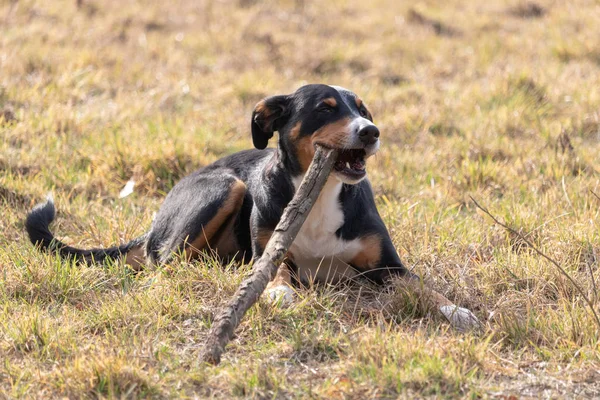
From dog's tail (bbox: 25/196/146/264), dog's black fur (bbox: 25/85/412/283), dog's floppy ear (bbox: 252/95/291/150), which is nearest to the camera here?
dog's black fur (bbox: 25/85/412/283)

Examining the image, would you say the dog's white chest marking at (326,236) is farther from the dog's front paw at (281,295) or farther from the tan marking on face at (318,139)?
the dog's front paw at (281,295)

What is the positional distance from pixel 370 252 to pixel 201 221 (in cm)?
92

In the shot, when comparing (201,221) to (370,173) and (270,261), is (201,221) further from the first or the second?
(370,173)

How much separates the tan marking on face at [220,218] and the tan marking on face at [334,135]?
69cm

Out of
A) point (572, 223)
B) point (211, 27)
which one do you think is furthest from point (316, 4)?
point (572, 223)

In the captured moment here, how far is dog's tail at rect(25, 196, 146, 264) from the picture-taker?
14.4 feet

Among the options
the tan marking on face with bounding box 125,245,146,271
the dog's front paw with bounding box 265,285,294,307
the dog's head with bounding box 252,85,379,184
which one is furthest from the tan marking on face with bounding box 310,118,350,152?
the tan marking on face with bounding box 125,245,146,271

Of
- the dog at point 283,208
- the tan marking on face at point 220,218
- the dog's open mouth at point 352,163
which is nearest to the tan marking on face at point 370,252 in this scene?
the dog at point 283,208

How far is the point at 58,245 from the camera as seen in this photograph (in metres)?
4.40

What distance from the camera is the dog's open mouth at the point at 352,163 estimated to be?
12.6 feet

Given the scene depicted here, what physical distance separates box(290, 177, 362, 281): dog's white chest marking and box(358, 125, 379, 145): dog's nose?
0.36 metres

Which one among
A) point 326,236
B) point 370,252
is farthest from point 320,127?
point 370,252

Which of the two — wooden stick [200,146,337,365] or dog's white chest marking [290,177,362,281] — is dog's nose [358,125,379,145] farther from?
dog's white chest marking [290,177,362,281]

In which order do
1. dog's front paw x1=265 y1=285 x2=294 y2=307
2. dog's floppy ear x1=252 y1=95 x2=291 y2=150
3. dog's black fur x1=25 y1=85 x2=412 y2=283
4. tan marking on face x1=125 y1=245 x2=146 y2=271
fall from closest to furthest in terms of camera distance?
dog's front paw x1=265 y1=285 x2=294 y2=307
dog's black fur x1=25 y1=85 x2=412 y2=283
dog's floppy ear x1=252 y1=95 x2=291 y2=150
tan marking on face x1=125 y1=245 x2=146 y2=271
